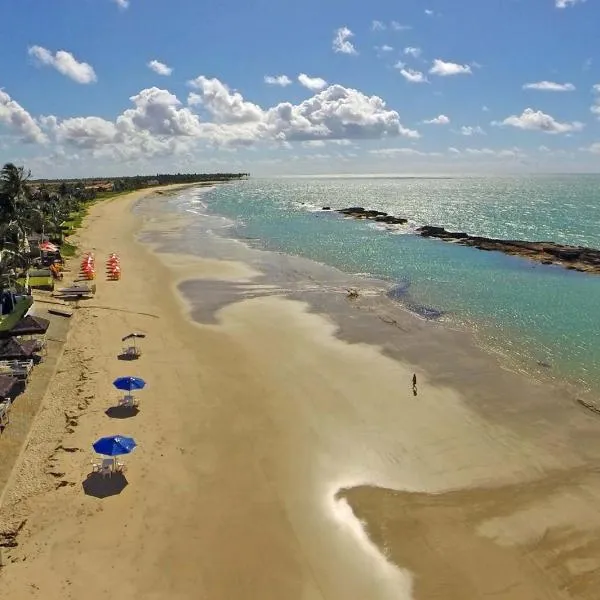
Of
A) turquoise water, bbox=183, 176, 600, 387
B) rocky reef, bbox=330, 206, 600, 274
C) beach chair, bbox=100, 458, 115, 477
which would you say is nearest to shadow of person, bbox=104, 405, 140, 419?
beach chair, bbox=100, 458, 115, 477

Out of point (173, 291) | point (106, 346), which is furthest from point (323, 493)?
point (173, 291)

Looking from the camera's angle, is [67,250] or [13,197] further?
[67,250]

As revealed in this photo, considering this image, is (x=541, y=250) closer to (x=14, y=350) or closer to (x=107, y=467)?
(x=14, y=350)

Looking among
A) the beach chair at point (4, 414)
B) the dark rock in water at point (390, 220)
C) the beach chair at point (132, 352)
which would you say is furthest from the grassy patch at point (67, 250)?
the dark rock in water at point (390, 220)

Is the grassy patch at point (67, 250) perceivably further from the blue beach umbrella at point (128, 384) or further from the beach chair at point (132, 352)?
the blue beach umbrella at point (128, 384)

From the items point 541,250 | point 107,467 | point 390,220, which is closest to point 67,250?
point 107,467

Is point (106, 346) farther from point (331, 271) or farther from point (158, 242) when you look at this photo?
point (158, 242)

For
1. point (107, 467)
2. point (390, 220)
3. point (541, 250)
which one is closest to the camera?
point (107, 467)
